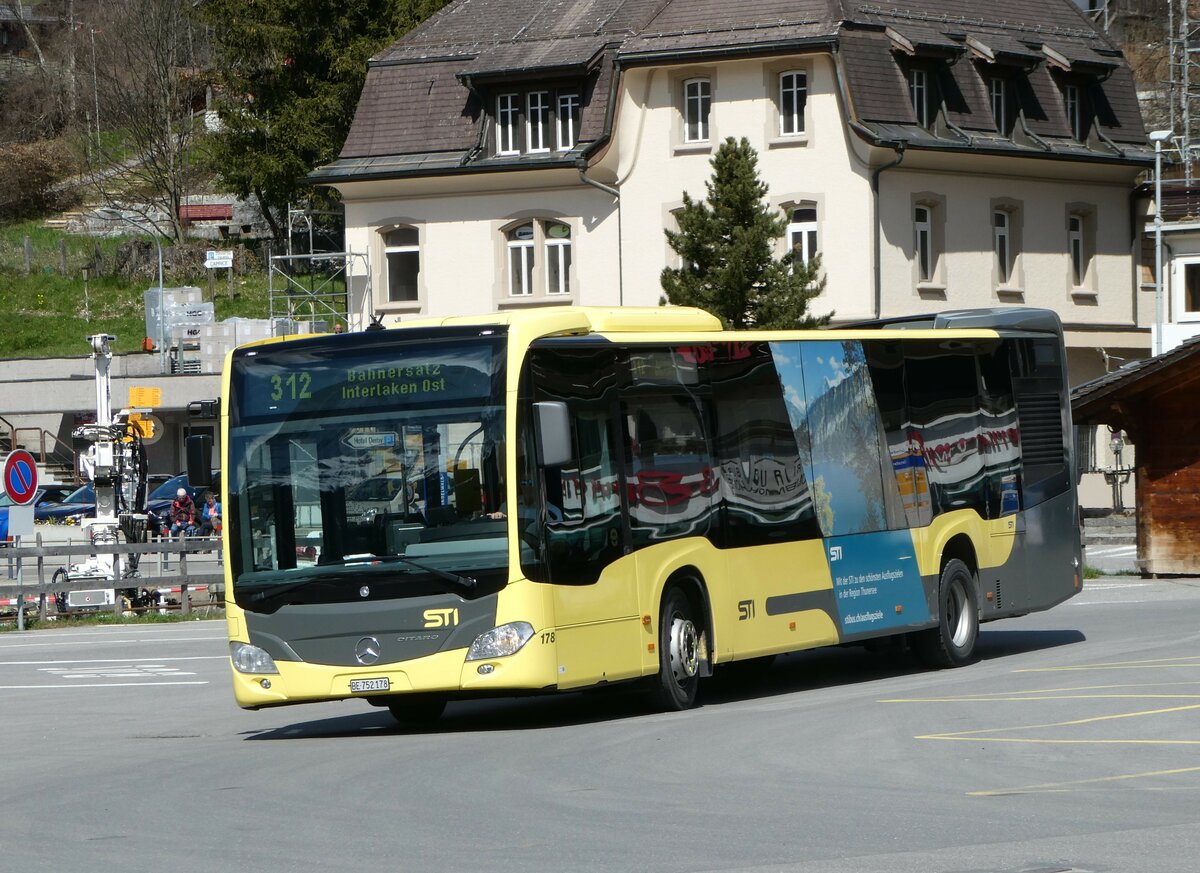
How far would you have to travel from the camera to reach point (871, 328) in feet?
69.0

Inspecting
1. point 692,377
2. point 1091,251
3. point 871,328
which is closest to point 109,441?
point 871,328

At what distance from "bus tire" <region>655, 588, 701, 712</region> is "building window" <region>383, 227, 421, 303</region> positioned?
3497 centimetres

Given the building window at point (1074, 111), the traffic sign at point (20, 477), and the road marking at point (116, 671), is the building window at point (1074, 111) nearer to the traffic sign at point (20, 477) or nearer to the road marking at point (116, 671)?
the traffic sign at point (20, 477)


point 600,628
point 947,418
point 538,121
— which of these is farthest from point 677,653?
point 538,121

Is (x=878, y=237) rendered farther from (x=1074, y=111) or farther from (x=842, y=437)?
(x=842, y=437)

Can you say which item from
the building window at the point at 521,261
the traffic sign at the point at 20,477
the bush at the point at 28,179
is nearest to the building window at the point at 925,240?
the building window at the point at 521,261

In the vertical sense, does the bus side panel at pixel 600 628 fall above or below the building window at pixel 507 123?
below

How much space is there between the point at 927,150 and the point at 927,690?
99.6 ft

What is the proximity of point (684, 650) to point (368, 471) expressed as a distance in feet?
10.1

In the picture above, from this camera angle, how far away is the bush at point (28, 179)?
9412cm

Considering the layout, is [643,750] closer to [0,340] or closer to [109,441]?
[109,441]

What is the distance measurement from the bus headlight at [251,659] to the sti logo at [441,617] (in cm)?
129

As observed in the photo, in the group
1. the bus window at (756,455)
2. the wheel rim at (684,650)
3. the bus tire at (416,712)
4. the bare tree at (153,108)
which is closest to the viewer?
the wheel rim at (684,650)

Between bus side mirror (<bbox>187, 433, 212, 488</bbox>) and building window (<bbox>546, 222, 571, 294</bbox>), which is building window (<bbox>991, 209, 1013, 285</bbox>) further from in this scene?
bus side mirror (<bbox>187, 433, 212, 488</bbox>)
